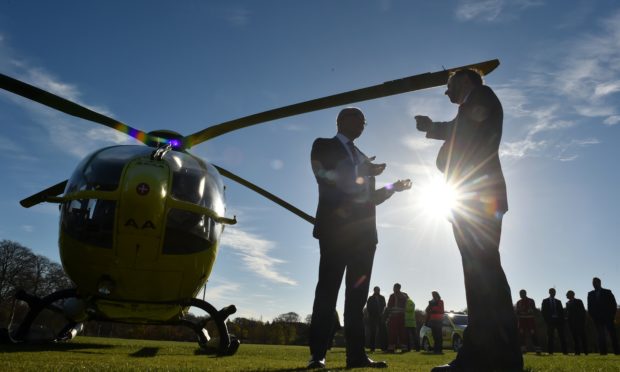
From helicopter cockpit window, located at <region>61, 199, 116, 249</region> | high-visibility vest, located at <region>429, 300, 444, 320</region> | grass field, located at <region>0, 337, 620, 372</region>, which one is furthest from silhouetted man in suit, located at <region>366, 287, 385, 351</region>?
helicopter cockpit window, located at <region>61, 199, 116, 249</region>

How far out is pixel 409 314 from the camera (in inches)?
561

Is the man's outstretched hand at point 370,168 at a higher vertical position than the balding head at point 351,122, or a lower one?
lower

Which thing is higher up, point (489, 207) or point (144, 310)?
point (489, 207)

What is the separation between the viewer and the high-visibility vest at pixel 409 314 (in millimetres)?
14098

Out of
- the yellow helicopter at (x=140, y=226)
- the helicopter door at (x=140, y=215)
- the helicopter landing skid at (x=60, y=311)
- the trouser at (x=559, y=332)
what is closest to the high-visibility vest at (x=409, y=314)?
the trouser at (x=559, y=332)

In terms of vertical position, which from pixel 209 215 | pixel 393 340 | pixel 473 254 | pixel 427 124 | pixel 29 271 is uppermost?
pixel 29 271

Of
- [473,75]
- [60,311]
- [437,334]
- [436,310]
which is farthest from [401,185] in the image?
[436,310]

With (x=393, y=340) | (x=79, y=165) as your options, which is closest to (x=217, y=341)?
(x=79, y=165)

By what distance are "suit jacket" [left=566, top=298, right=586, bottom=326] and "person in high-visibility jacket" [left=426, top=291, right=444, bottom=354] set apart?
162 inches

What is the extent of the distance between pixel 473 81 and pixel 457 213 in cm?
100

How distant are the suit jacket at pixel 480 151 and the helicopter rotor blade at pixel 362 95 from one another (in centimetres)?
88

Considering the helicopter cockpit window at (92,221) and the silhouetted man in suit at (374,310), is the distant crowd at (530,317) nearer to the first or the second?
the silhouetted man in suit at (374,310)

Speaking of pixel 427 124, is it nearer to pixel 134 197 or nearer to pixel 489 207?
pixel 489 207

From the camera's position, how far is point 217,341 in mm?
5660
